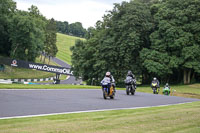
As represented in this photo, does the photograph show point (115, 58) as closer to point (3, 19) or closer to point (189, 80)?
point (189, 80)

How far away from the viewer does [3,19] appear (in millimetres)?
69312

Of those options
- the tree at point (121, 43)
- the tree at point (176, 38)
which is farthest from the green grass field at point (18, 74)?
the tree at point (176, 38)

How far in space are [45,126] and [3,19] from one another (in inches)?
2547

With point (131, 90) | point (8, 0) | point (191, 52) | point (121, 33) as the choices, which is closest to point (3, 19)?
point (8, 0)

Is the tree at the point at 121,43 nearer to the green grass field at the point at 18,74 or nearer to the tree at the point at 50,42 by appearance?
the green grass field at the point at 18,74

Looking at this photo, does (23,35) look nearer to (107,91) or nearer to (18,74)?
(18,74)

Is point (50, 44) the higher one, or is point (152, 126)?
point (50, 44)

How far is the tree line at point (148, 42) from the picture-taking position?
162ft

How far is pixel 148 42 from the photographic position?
2160 inches

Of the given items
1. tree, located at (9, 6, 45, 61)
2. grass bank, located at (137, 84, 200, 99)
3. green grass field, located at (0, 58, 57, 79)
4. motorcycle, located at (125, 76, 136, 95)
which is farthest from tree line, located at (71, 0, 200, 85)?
motorcycle, located at (125, 76, 136, 95)

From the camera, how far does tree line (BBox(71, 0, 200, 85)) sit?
162 ft

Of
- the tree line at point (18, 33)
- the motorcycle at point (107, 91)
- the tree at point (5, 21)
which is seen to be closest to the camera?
the motorcycle at point (107, 91)

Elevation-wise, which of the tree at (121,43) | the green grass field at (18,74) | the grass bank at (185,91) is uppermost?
the tree at (121,43)

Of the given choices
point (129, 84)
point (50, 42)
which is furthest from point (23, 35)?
point (129, 84)
